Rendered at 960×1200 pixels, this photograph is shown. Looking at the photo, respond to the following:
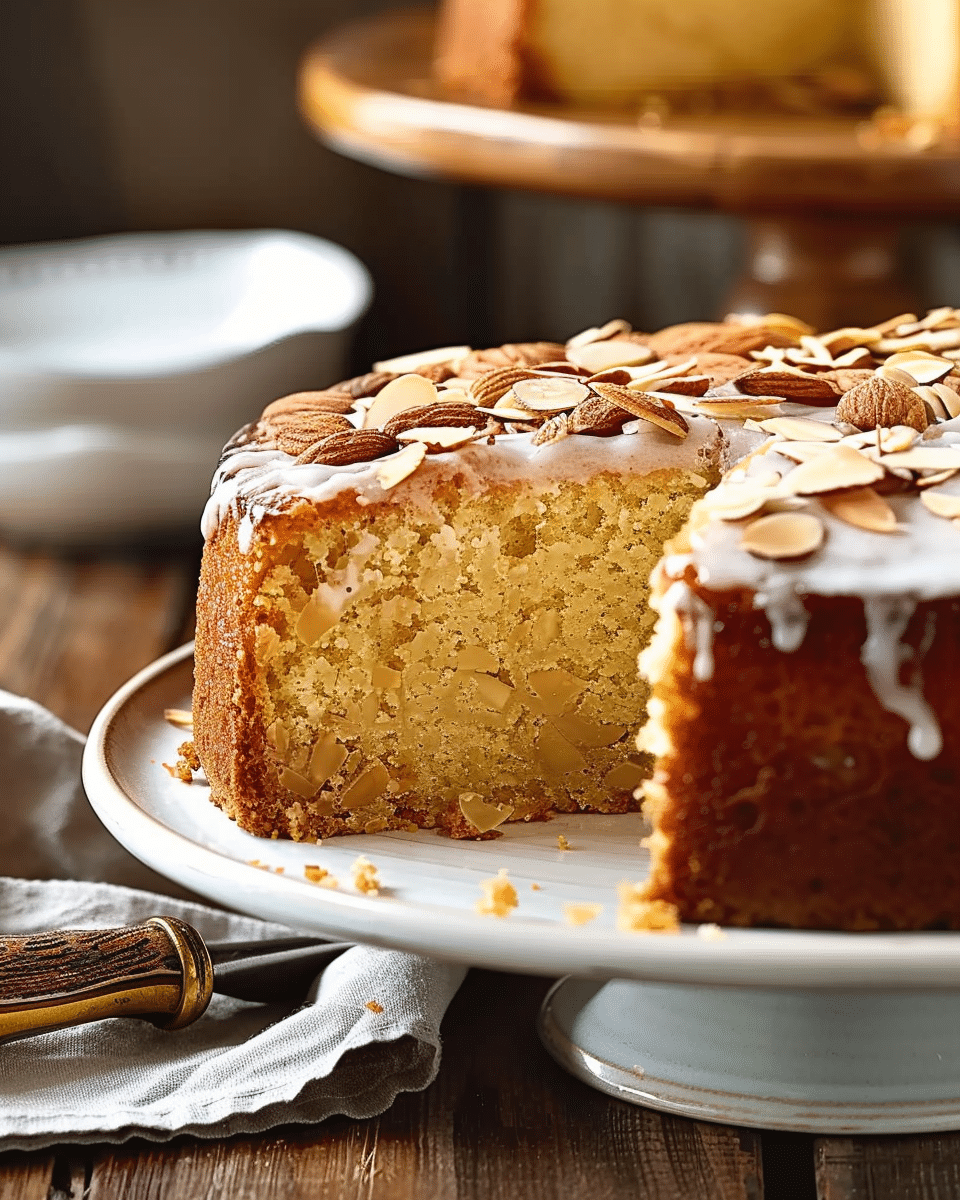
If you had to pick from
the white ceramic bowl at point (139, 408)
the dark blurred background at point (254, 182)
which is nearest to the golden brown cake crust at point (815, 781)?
the white ceramic bowl at point (139, 408)

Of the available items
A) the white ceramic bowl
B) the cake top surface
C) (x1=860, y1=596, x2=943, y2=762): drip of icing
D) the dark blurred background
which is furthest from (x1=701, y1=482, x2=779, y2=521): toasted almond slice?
the dark blurred background

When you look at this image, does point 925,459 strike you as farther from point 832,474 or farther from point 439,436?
point 439,436

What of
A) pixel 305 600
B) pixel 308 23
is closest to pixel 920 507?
pixel 305 600

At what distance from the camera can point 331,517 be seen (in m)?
1.27

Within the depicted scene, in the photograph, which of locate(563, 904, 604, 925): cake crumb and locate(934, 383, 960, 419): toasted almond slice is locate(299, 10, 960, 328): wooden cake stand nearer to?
locate(934, 383, 960, 419): toasted almond slice

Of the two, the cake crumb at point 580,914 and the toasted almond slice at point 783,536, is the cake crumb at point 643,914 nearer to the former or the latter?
the cake crumb at point 580,914

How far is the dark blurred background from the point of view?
3.35 meters

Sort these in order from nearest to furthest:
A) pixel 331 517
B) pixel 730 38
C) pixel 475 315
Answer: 1. pixel 331 517
2. pixel 730 38
3. pixel 475 315

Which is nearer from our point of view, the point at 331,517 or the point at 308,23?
the point at 331,517

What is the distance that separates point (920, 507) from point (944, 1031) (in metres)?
0.35

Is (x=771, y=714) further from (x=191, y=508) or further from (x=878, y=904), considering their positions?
(x=191, y=508)

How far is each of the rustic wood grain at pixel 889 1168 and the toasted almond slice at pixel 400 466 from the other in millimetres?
536

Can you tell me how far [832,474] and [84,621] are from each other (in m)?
1.34

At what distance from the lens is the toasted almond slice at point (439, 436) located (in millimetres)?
1307
